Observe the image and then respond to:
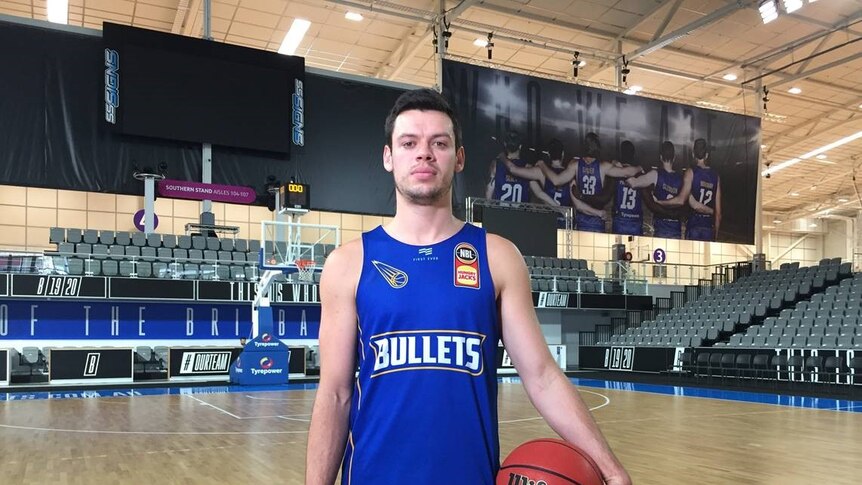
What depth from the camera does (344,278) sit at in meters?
1.62

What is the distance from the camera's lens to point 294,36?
20.9 m

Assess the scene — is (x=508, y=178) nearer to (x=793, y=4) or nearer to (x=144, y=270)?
(x=793, y=4)

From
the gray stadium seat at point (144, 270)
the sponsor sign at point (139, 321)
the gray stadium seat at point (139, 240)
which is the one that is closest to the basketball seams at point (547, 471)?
the sponsor sign at point (139, 321)

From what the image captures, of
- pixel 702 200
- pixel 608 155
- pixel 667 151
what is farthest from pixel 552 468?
pixel 702 200

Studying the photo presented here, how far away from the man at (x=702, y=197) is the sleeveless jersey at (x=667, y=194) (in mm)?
325

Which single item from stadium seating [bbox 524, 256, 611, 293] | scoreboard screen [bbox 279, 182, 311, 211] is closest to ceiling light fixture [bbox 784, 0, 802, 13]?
stadium seating [bbox 524, 256, 611, 293]

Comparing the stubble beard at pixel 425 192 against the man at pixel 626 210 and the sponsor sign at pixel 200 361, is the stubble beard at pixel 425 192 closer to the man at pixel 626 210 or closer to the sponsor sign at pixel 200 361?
the sponsor sign at pixel 200 361

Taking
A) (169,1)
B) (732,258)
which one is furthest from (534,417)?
(732,258)

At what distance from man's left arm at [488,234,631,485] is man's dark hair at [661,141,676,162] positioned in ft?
74.4

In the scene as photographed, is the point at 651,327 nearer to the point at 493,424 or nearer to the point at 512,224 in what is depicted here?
the point at 512,224

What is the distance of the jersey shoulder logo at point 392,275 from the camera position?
157 cm

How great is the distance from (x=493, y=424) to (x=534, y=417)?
7.81 metres

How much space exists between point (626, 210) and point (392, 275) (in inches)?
842

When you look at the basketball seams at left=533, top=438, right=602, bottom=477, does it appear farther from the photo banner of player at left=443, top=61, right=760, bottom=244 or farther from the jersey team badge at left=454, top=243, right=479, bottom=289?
the photo banner of player at left=443, top=61, right=760, bottom=244
